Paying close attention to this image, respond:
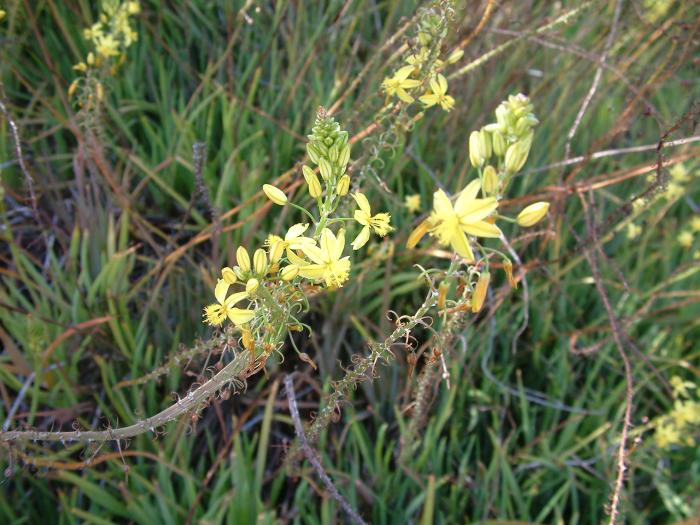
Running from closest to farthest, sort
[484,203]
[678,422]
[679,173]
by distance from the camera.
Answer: [484,203]
[678,422]
[679,173]

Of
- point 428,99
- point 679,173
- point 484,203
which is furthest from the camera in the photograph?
point 679,173

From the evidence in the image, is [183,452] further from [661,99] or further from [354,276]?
[661,99]

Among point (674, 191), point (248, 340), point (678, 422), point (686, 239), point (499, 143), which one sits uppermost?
point (499, 143)

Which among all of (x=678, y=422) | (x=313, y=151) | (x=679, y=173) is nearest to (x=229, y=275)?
(x=313, y=151)

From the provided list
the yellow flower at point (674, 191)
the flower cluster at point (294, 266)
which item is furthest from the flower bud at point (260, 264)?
the yellow flower at point (674, 191)

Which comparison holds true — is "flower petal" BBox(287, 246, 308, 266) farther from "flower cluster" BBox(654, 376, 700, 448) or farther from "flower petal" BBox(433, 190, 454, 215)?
"flower cluster" BBox(654, 376, 700, 448)

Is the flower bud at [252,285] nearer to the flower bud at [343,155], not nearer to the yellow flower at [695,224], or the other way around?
the flower bud at [343,155]

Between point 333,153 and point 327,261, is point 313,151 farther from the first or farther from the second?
point 327,261
